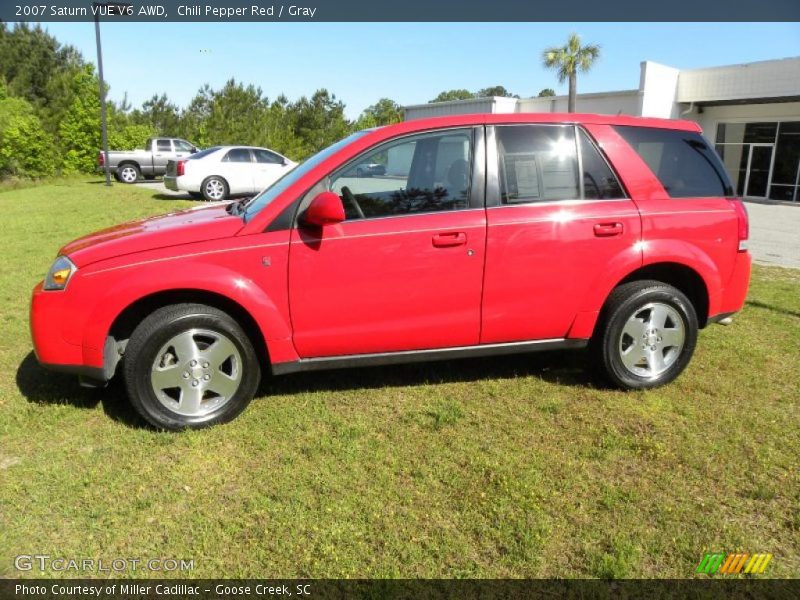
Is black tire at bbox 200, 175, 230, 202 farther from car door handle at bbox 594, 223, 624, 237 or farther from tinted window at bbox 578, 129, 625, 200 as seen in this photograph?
car door handle at bbox 594, 223, 624, 237

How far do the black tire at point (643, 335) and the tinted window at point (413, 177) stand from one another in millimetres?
1321

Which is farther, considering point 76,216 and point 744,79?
point 744,79

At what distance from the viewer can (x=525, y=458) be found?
10.7 ft

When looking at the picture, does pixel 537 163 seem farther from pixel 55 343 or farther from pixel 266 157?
pixel 266 157

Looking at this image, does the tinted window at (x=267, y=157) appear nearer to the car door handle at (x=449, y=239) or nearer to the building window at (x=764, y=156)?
the car door handle at (x=449, y=239)

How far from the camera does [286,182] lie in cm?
389

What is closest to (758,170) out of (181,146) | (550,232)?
(181,146)

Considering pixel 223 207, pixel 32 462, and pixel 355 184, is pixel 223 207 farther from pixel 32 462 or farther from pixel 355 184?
pixel 32 462

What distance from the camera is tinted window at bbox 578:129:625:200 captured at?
154 inches

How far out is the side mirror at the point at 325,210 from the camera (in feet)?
11.1

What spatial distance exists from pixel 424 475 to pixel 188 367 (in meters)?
1.54

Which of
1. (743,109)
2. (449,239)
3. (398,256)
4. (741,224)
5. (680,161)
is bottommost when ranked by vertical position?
(398,256)

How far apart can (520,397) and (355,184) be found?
1.83 metres
